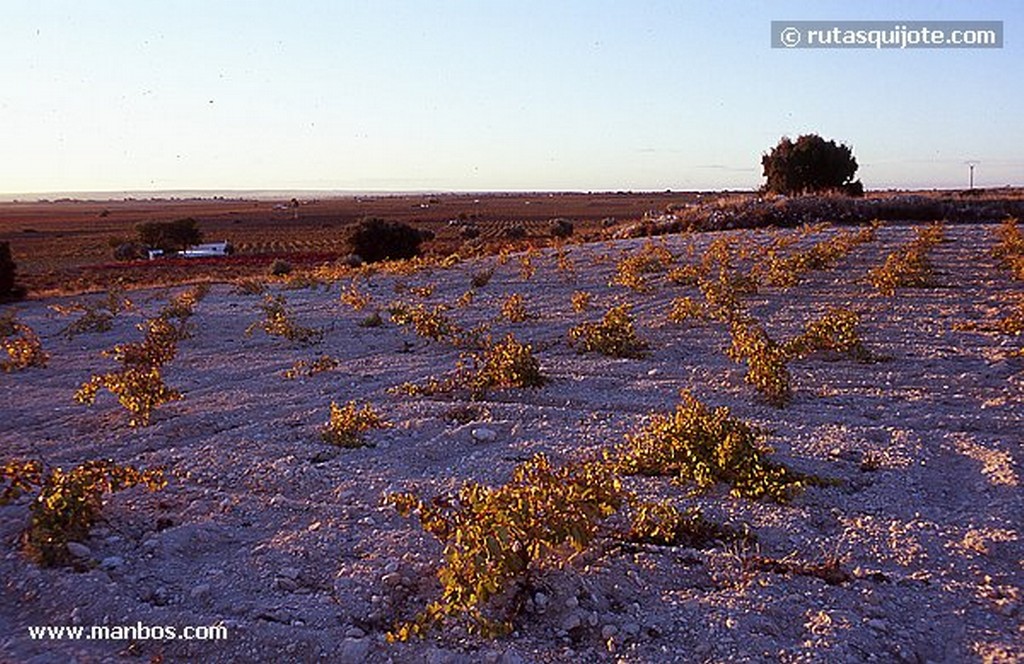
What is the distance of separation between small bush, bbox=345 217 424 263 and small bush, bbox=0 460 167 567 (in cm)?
2654

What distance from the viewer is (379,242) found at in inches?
1246

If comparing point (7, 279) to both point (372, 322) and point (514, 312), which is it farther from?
point (514, 312)

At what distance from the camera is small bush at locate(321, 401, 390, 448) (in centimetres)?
Answer: 604

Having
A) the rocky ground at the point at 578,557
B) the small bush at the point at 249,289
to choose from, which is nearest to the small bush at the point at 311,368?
the rocky ground at the point at 578,557

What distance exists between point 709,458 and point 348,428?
2651 millimetres

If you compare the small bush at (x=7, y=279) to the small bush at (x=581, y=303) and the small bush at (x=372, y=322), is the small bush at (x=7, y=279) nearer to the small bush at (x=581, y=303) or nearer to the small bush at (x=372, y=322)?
the small bush at (x=372, y=322)

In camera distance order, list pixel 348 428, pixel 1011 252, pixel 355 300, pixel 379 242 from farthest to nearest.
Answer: pixel 379 242 → pixel 1011 252 → pixel 355 300 → pixel 348 428

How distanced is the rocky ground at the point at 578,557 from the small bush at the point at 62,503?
10 cm

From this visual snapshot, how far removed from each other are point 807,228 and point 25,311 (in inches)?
682

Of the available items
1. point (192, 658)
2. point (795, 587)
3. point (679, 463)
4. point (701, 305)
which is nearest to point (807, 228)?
point (701, 305)

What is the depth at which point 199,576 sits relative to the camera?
13.8 feet

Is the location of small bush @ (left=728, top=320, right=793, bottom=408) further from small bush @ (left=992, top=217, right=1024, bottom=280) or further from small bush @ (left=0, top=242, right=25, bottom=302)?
small bush @ (left=0, top=242, right=25, bottom=302)

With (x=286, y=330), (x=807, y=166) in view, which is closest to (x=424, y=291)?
(x=286, y=330)

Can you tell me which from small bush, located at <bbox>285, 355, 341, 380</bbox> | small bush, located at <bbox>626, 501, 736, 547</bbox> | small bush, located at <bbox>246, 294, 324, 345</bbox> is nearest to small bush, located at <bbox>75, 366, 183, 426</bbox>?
small bush, located at <bbox>285, 355, 341, 380</bbox>
